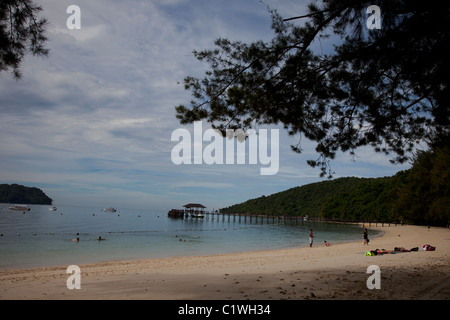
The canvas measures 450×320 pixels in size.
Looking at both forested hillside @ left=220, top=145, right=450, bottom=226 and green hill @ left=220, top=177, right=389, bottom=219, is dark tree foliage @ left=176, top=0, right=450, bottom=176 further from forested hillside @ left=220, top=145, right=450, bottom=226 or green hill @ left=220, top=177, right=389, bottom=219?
green hill @ left=220, top=177, right=389, bottom=219

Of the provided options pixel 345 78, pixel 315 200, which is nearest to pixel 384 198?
pixel 315 200

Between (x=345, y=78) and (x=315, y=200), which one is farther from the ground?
(x=345, y=78)

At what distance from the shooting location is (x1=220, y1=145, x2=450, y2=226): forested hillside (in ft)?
116

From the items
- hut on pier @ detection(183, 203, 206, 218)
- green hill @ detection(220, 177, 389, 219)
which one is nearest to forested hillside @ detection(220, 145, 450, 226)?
green hill @ detection(220, 177, 389, 219)

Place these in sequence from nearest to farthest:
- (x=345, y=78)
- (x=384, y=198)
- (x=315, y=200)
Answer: (x=345, y=78)
(x=384, y=198)
(x=315, y=200)

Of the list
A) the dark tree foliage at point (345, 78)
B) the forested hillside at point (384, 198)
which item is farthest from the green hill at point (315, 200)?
the dark tree foliage at point (345, 78)

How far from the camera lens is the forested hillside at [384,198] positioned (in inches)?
1390

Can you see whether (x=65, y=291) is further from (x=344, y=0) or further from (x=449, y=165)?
(x=449, y=165)

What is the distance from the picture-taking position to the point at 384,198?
73.6 meters

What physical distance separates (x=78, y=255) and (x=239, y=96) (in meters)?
19.4

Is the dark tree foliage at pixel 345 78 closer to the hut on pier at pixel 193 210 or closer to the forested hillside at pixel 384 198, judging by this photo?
the forested hillside at pixel 384 198

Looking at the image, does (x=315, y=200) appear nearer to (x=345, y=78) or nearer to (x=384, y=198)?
(x=384, y=198)
